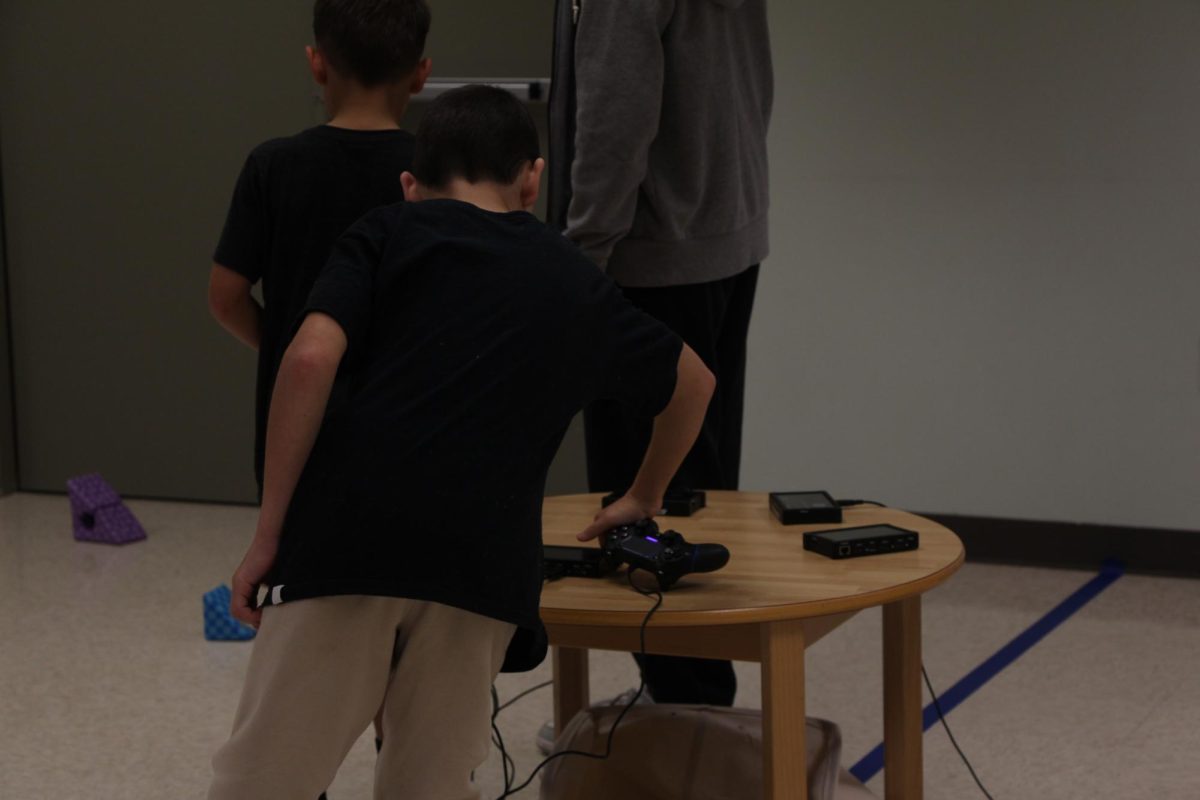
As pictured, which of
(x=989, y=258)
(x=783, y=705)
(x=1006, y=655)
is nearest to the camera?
(x=783, y=705)

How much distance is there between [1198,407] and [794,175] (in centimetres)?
108

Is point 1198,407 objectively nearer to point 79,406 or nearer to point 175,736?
point 175,736

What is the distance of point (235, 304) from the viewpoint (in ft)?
5.98

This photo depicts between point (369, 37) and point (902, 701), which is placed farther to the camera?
point (902, 701)

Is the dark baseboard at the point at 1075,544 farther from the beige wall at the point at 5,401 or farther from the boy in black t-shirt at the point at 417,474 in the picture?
the beige wall at the point at 5,401

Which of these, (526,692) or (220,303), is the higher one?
(220,303)

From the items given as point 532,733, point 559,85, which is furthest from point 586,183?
point 532,733

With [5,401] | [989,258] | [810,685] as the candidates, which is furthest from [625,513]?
[5,401]

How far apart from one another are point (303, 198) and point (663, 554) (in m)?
0.63

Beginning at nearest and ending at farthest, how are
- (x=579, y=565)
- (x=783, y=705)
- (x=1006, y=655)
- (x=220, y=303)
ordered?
1. (x=783, y=705)
2. (x=579, y=565)
3. (x=220, y=303)
4. (x=1006, y=655)

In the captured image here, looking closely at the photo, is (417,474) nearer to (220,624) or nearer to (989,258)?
(220,624)

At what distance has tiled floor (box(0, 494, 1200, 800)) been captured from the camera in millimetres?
2262

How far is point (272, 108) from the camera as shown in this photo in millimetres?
3855

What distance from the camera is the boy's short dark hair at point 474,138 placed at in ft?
4.71
